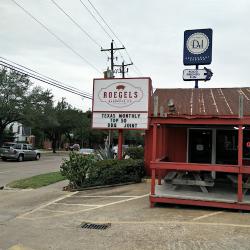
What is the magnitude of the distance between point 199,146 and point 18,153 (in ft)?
73.4

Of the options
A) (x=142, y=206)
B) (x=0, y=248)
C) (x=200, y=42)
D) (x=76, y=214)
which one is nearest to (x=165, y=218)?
(x=142, y=206)

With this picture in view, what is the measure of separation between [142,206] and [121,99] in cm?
642

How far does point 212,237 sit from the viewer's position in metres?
7.90

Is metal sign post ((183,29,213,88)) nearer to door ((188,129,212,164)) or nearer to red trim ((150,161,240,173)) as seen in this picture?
door ((188,129,212,164))

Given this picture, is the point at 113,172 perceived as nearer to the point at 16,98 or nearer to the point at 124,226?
the point at 124,226

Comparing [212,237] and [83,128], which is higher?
[83,128]

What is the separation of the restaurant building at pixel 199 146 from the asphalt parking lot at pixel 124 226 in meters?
0.56

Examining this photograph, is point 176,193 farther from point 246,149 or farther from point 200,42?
point 200,42

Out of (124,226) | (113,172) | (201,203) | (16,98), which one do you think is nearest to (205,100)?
(113,172)

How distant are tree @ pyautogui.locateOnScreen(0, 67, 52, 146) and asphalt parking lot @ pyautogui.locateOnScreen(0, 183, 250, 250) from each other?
89.5 feet

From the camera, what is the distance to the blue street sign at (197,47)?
77.7ft

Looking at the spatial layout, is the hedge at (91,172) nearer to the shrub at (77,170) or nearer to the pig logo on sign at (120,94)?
the shrub at (77,170)

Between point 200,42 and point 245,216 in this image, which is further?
point 200,42

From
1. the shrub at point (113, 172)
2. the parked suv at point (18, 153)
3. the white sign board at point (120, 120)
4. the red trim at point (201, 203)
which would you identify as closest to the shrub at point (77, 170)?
the shrub at point (113, 172)
